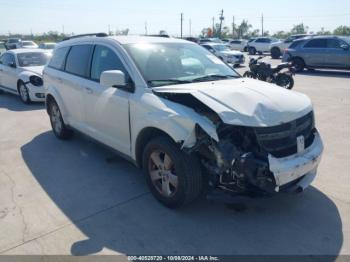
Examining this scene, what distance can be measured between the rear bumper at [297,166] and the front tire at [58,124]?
13.5 feet

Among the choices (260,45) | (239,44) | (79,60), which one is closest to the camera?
(79,60)

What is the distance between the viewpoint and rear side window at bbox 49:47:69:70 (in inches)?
232

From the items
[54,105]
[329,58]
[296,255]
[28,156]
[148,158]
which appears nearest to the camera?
[296,255]

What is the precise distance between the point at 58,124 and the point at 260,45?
99.9 ft

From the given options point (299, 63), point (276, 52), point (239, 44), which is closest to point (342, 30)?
point (239, 44)

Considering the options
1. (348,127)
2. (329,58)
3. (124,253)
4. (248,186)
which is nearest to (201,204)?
(248,186)

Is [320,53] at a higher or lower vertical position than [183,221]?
higher

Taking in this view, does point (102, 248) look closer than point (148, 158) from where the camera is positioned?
Yes

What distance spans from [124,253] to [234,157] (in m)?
1.35

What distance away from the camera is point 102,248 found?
3178 mm

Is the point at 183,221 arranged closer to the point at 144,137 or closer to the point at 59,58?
the point at 144,137

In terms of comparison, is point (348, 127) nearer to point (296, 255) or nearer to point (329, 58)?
point (296, 255)

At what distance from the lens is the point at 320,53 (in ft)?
54.2

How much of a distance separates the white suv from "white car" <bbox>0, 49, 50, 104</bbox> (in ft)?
18.4
